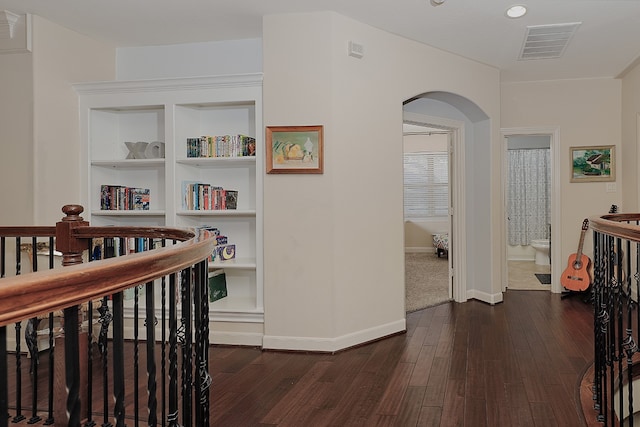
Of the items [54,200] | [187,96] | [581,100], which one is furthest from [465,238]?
[54,200]

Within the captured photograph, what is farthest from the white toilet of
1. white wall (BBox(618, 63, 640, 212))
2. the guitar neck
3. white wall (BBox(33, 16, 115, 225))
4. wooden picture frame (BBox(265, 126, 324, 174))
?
white wall (BBox(33, 16, 115, 225))

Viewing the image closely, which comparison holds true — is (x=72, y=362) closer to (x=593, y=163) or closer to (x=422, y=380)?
(x=422, y=380)

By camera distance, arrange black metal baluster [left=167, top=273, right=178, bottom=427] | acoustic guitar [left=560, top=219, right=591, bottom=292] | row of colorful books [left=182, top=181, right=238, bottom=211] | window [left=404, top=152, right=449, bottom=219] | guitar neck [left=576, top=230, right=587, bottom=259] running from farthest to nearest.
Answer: window [left=404, top=152, right=449, bottom=219] → guitar neck [left=576, top=230, right=587, bottom=259] → acoustic guitar [left=560, top=219, right=591, bottom=292] → row of colorful books [left=182, top=181, right=238, bottom=211] → black metal baluster [left=167, top=273, right=178, bottom=427]

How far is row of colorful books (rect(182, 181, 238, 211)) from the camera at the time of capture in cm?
415

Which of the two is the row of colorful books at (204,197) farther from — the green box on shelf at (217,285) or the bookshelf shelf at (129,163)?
the green box on shelf at (217,285)

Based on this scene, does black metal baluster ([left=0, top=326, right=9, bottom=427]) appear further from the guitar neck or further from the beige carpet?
the guitar neck

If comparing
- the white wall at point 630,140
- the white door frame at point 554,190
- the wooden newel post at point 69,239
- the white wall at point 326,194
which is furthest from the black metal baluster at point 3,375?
the white wall at point 630,140

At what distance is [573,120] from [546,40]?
182 centimetres

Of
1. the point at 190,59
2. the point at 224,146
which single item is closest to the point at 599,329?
the point at 224,146

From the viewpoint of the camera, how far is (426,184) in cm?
992

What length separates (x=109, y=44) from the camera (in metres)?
4.56

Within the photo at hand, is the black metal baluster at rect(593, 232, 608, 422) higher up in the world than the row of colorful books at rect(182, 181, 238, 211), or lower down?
lower down

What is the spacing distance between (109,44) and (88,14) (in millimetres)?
735

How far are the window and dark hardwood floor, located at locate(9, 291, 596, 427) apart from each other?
5429 mm
